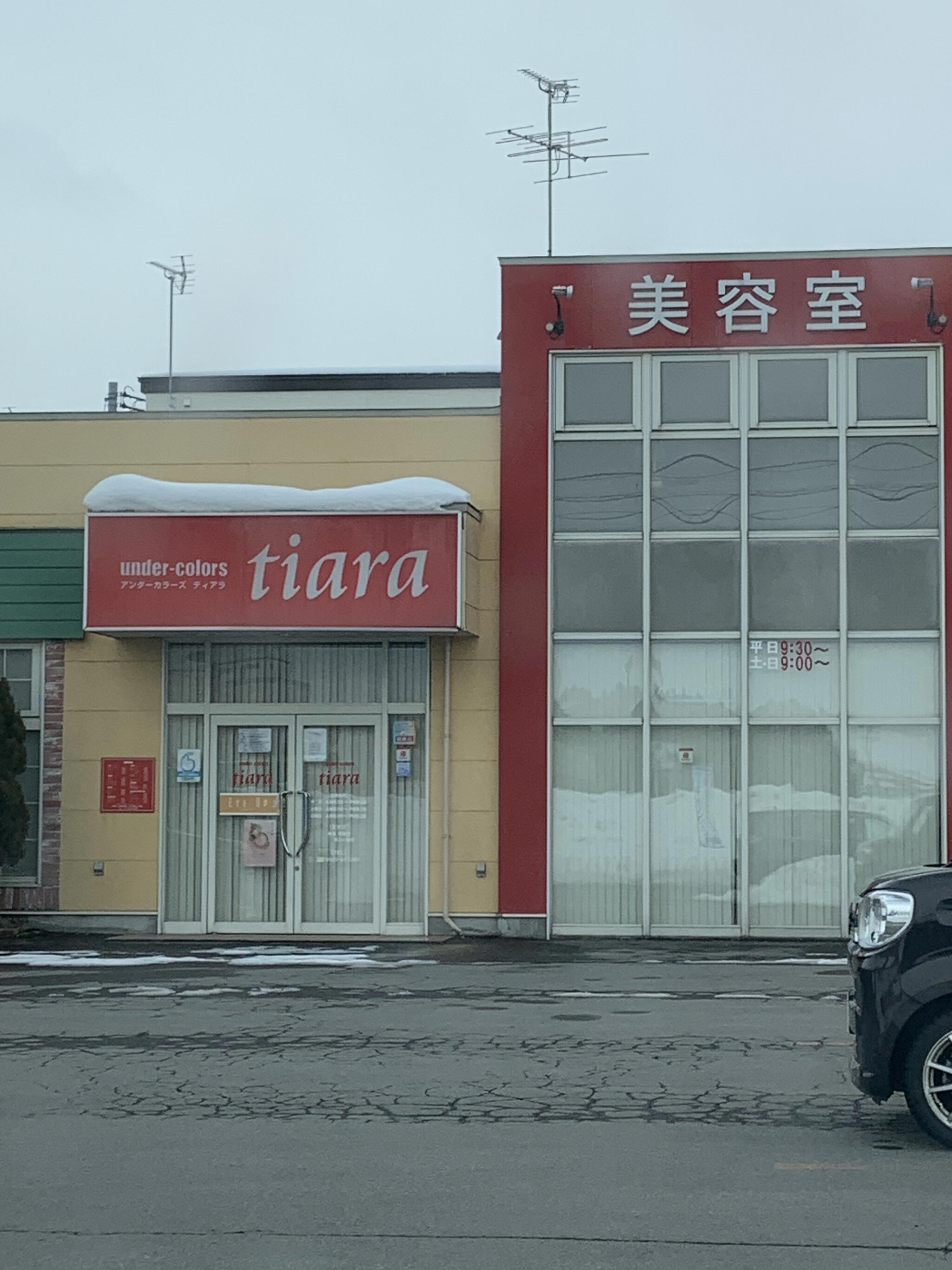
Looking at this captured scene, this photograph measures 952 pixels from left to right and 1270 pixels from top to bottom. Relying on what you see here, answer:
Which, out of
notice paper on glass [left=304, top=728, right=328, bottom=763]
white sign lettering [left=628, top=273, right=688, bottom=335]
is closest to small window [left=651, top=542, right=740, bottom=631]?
white sign lettering [left=628, top=273, right=688, bottom=335]

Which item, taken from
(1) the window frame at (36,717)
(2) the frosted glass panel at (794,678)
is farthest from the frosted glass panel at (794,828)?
(1) the window frame at (36,717)

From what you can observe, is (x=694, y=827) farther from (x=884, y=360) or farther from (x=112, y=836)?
(x=112, y=836)

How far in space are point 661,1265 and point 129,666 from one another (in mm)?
13954

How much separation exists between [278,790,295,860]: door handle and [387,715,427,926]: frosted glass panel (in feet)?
3.67

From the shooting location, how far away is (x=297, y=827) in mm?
18641

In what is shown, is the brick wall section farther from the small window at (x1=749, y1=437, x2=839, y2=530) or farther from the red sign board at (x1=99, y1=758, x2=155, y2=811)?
the small window at (x1=749, y1=437, x2=839, y2=530)

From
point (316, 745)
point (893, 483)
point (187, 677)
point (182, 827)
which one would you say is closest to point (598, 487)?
point (893, 483)

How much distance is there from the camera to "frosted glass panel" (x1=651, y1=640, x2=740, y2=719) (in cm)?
1825

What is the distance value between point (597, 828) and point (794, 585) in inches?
133

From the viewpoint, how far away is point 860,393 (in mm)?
18406

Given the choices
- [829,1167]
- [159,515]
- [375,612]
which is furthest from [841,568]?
[829,1167]

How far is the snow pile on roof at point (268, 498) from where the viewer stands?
1784 centimetres

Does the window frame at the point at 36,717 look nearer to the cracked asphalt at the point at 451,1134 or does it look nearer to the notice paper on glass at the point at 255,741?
the notice paper on glass at the point at 255,741

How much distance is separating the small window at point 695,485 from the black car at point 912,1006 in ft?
35.6
